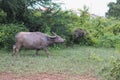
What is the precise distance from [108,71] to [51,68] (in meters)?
1.66

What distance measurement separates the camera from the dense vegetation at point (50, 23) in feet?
45.1

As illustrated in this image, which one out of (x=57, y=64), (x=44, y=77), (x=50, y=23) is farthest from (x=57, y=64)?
(x=50, y=23)

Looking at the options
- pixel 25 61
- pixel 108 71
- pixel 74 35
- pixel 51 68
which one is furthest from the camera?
pixel 74 35

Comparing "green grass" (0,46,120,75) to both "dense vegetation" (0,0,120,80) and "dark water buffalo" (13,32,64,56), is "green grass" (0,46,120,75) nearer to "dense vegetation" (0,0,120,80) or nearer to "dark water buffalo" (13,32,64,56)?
"dark water buffalo" (13,32,64,56)

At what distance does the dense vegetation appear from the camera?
13734mm

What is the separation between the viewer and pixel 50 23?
1493 centimetres

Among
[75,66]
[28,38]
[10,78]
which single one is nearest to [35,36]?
[28,38]

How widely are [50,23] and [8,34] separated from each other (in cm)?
219

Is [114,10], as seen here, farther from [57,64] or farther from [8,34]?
[57,64]

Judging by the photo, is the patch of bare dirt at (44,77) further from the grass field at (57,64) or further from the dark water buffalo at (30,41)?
the dark water buffalo at (30,41)

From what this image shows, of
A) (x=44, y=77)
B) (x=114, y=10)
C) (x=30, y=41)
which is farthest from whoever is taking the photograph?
(x=114, y=10)

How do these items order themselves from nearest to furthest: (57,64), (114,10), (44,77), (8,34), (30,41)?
(44,77) < (57,64) < (30,41) < (8,34) < (114,10)

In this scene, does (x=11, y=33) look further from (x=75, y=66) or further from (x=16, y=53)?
(x=75, y=66)

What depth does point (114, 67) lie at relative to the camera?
8.12 meters
